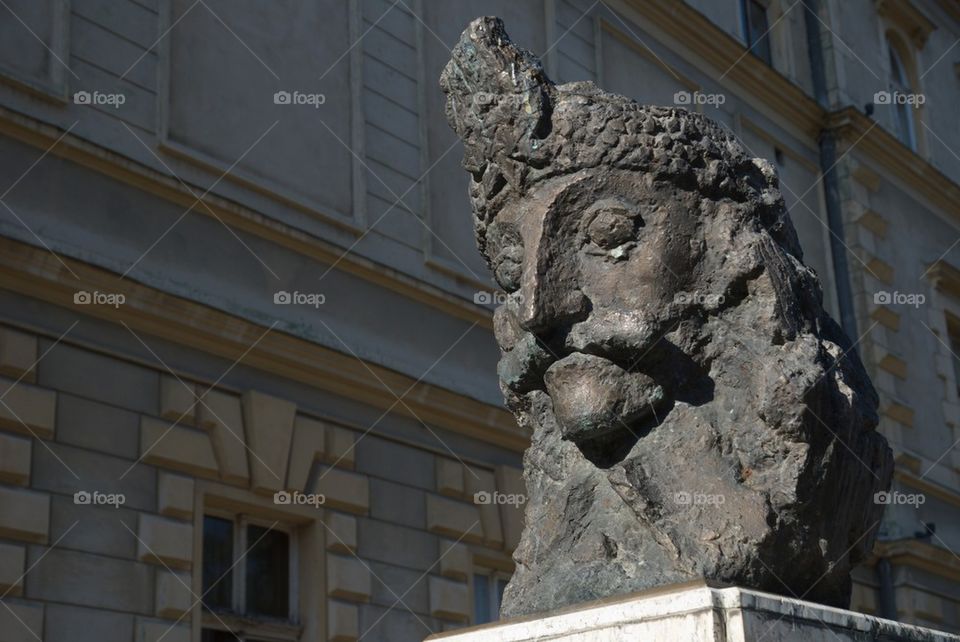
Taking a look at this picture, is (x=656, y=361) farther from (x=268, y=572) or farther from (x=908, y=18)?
(x=908, y=18)

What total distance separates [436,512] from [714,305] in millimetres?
7179

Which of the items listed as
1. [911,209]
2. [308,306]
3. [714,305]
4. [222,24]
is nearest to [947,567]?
[911,209]

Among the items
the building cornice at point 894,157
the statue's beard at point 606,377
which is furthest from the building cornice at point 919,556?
the statue's beard at point 606,377

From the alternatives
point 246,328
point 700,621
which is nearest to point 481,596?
point 246,328

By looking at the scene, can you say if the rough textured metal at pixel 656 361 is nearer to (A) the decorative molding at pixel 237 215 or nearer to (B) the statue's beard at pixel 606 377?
(B) the statue's beard at pixel 606 377

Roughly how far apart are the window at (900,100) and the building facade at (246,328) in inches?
260

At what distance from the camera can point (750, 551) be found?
11.9 feet

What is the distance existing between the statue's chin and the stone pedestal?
0.45m

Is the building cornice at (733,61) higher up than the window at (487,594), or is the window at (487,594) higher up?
the building cornice at (733,61)

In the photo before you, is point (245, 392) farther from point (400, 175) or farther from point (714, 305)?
point (714, 305)

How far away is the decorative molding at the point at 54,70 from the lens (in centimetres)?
896

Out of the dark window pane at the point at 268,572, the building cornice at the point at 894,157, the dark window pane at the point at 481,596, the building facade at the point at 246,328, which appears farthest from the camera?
the building cornice at the point at 894,157

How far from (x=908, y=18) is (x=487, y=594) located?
1230cm

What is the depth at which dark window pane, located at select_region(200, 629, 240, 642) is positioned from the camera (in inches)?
363
